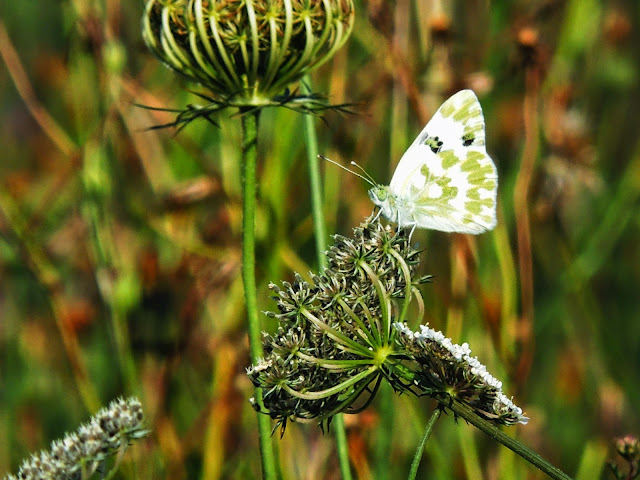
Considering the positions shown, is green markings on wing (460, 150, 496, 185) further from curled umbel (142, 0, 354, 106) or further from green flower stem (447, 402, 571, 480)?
green flower stem (447, 402, 571, 480)

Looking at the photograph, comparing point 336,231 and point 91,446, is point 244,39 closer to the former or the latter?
point 91,446

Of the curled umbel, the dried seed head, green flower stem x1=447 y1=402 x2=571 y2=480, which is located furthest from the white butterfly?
green flower stem x1=447 y1=402 x2=571 y2=480

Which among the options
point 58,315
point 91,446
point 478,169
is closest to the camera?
point 91,446

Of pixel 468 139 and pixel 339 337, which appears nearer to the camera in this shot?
pixel 339 337

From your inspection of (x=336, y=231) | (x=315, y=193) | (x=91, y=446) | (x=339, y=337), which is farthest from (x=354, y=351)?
(x=336, y=231)

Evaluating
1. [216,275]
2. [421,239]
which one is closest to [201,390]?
[216,275]

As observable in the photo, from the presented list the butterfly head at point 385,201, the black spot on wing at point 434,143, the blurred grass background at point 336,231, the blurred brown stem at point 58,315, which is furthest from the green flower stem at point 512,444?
the blurred brown stem at point 58,315
